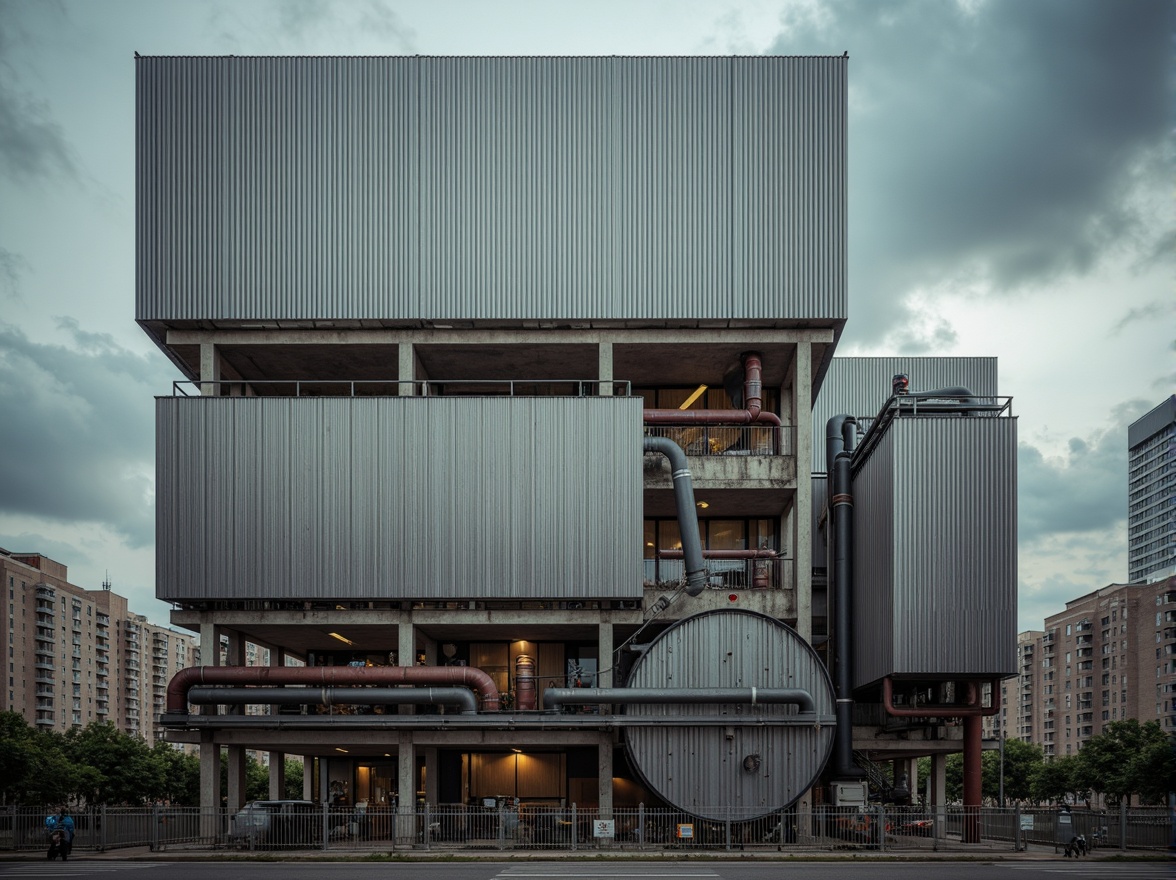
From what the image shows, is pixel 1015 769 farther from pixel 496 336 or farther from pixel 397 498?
pixel 397 498

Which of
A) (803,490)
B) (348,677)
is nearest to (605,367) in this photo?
(803,490)

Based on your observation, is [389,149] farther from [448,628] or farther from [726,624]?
[726,624]

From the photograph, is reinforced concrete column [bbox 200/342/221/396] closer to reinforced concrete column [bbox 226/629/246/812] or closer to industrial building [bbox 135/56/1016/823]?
industrial building [bbox 135/56/1016/823]

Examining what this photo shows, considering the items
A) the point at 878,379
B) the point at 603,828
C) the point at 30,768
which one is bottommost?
the point at 30,768

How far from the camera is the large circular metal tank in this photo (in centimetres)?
3634

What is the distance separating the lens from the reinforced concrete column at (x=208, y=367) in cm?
4169

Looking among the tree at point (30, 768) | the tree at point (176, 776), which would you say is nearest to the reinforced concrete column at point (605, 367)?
the tree at point (30, 768)

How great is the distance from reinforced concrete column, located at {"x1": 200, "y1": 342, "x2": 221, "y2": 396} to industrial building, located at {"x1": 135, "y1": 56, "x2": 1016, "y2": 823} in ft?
0.71

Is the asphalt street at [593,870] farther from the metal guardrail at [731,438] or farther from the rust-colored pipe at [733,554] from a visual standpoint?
the metal guardrail at [731,438]

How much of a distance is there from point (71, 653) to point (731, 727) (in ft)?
481

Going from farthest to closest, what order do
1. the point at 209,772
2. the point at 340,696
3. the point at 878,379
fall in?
the point at 878,379, the point at 209,772, the point at 340,696

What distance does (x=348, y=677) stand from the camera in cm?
3841

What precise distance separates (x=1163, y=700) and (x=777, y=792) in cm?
11007

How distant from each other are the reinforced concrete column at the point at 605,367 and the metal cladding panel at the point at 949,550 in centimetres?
1166
